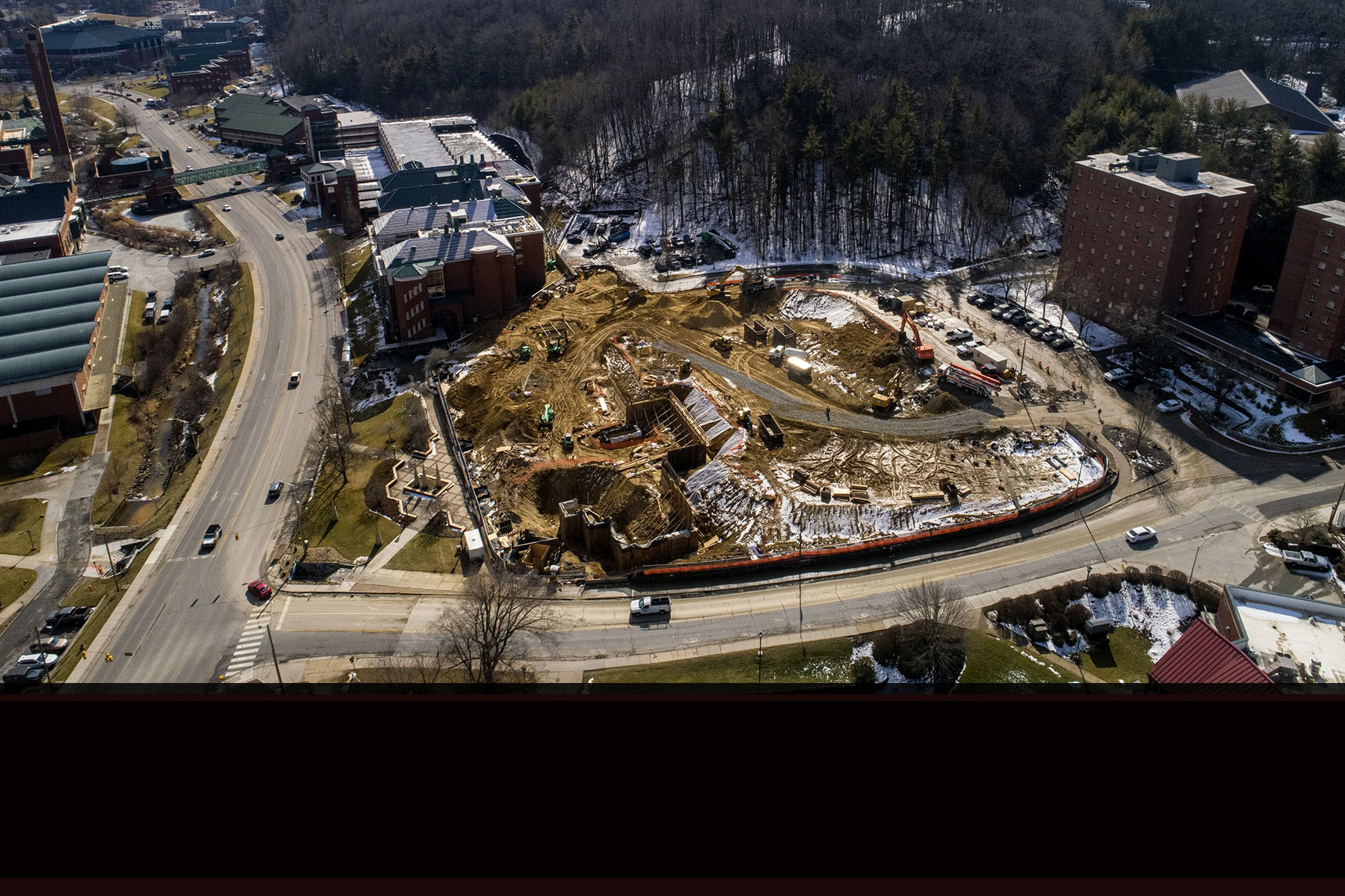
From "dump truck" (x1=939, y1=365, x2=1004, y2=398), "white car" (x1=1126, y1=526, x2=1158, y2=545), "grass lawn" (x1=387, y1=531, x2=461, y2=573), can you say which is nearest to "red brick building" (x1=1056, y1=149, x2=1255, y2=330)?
"dump truck" (x1=939, y1=365, x2=1004, y2=398)

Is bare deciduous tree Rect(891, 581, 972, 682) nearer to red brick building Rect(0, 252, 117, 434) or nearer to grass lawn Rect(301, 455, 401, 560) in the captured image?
grass lawn Rect(301, 455, 401, 560)

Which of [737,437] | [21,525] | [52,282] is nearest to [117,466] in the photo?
[21,525]

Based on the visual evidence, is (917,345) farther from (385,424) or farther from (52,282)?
(52,282)

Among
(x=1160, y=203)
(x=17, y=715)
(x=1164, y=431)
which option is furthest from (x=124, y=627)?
(x=1160, y=203)

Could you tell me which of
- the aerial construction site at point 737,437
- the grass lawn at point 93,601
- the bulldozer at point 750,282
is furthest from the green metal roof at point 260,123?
the grass lawn at point 93,601

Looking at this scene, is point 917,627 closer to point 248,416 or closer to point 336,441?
point 336,441
